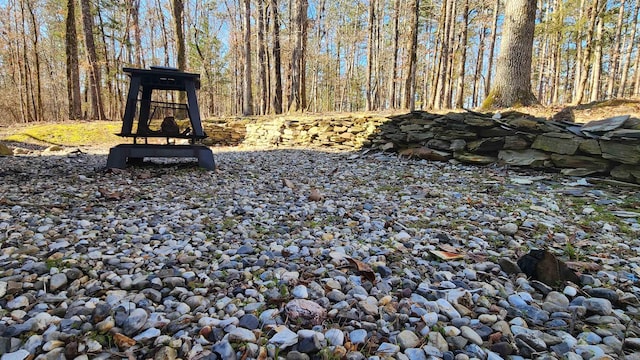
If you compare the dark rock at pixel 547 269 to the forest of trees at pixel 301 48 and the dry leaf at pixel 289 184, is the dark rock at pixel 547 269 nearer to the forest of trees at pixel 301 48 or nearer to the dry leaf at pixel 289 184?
the dry leaf at pixel 289 184

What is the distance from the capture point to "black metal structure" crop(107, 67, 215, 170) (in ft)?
14.5

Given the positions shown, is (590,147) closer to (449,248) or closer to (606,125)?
(606,125)

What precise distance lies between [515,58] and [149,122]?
7.11m

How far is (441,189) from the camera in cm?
387

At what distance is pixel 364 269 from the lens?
185 centimetres

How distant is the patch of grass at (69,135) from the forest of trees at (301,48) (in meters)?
2.41

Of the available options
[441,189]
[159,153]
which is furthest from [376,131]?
[159,153]

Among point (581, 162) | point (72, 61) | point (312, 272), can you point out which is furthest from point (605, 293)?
point (72, 61)

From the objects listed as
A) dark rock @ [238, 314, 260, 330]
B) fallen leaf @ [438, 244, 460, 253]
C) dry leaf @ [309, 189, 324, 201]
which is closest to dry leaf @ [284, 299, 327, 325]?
dark rock @ [238, 314, 260, 330]

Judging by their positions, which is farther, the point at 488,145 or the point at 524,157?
the point at 488,145

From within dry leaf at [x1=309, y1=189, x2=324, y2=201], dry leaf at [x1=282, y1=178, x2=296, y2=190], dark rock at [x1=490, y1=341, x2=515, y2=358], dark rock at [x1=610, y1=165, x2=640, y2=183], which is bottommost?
dark rock at [x1=490, y1=341, x2=515, y2=358]

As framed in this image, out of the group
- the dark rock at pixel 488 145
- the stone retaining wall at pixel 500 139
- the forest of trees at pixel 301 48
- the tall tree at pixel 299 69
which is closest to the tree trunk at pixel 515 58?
the forest of trees at pixel 301 48

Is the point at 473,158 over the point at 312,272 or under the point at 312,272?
over

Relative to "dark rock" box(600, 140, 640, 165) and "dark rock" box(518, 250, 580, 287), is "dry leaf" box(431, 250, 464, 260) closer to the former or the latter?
"dark rock" box(518, 250, 580, 287)
